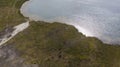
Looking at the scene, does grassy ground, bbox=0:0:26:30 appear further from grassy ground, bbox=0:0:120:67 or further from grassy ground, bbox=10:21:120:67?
grassy ground, bbox=10:21:120:67

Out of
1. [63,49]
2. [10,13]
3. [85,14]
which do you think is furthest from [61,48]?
[10,13]

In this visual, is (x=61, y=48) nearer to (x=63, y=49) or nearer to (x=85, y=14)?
(x=63, y=49)

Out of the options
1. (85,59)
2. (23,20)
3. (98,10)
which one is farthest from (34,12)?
(85,59)

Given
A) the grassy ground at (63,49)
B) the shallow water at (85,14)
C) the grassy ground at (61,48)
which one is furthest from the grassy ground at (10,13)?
the grassy ground at (63,49)

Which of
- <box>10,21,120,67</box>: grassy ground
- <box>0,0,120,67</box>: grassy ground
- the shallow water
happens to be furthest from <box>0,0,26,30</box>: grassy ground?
<box>10,21,120,67</box>: grassy ground

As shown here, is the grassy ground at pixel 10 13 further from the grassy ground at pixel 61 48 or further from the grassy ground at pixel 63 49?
the grassy ground at pixel 63 49

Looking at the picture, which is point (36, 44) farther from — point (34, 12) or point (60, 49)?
point (34, 12)
